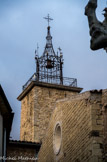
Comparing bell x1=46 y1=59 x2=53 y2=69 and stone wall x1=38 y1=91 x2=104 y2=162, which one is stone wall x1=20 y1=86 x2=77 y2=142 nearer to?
bell x1=46 y1=59 x2=53 y2=69

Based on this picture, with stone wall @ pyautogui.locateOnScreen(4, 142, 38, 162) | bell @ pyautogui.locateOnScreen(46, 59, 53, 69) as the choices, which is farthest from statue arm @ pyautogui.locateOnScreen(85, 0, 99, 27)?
bell @ pyautogui.locateOnScreen(46, 59, 53, 69)

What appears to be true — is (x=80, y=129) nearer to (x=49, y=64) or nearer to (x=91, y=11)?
(x=91, y=11)

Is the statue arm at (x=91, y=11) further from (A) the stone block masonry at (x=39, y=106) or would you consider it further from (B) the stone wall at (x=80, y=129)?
(A) the stone block masonry at (x=39, y=106)

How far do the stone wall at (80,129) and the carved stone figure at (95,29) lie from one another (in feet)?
31.5

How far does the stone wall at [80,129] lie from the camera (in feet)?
46.6

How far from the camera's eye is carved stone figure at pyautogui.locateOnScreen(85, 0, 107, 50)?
478 cm

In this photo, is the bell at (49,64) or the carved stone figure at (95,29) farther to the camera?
the bell at (49,64)

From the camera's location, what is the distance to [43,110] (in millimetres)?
32750

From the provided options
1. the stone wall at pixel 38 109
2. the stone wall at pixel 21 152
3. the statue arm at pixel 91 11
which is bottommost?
the stone wall at pixel 21 152

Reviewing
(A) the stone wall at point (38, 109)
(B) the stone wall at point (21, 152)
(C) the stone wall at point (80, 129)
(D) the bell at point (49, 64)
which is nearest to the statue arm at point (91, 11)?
(C) the stone wall at point (80, 129)

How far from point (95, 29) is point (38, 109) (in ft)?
92.2

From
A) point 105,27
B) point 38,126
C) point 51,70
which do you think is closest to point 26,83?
point 51,70

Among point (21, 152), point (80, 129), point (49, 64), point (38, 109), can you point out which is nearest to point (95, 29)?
point (80, 129)

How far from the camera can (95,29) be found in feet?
15.7
